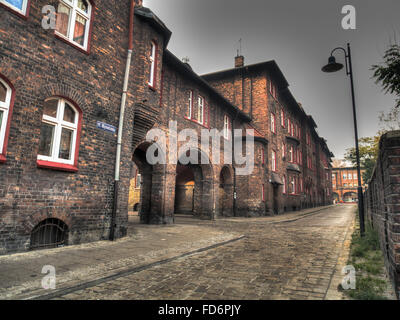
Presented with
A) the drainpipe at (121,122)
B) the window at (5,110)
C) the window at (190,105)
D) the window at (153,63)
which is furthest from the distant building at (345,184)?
the window at (5,110)

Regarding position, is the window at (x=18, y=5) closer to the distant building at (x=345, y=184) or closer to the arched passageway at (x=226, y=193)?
the arched passageway at (x=226, y=193)

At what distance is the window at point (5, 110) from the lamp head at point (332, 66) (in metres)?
10.1

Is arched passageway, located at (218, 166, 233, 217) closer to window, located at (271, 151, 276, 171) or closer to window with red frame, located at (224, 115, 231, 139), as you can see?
window with red frame, located at (224, 115, 231, 139)

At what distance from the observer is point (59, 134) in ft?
22.7

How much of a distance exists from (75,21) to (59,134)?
10.7 feet

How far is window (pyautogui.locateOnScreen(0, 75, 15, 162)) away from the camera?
5.62 meters

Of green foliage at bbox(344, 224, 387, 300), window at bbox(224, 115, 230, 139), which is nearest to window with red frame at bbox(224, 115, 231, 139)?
window at bbox(224, 115, 230, 139)

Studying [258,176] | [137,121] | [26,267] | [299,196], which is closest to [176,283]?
[26,267]

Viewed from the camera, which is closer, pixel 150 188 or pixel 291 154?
pixel 150 188

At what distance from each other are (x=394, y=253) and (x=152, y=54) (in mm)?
9976

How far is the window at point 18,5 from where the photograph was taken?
5861 mm

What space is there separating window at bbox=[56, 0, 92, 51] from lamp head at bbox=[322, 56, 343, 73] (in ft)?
27.6

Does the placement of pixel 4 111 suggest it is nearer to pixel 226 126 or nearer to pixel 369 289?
pixel 369 289

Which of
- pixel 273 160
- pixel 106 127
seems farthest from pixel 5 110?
pixel 273 160
